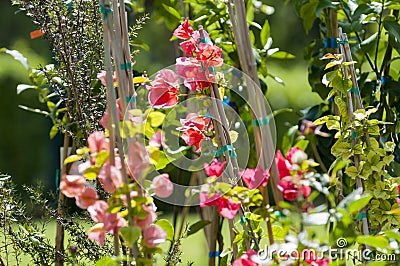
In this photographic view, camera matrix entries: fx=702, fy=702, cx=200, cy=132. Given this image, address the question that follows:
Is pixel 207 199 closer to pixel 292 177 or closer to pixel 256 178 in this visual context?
pixel 256 178

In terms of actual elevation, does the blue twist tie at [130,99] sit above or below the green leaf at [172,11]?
below

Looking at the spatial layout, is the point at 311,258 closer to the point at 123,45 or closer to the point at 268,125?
the point at 268,125

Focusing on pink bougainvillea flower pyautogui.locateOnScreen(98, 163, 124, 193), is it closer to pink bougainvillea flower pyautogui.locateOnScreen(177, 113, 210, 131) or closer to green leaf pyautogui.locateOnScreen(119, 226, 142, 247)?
green leaf pyautogui.locateOnScreen(119, 226, 142, 247)

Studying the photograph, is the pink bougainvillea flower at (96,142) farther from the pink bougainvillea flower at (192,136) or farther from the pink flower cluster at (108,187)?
the pink bougainvillea flower at (192,136)

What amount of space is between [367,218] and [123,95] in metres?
0.52

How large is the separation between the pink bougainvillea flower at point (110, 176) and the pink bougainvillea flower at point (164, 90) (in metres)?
0.27

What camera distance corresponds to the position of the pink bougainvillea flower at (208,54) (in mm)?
1134

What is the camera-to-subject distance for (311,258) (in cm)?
94

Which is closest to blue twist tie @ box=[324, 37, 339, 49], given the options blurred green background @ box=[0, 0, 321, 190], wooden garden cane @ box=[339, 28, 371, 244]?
wooden garden cane @ box=[339, 28, 371, 244]

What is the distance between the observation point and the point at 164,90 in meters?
1.15

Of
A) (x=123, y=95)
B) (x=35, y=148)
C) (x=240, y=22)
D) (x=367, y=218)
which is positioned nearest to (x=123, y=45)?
(x=123, y=95)

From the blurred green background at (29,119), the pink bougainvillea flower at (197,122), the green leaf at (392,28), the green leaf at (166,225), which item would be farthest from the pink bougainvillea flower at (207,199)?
the blurred green background at (29,119)

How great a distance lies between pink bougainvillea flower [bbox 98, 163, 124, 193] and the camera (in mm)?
880

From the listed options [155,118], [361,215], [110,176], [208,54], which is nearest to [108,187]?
[110,176]
